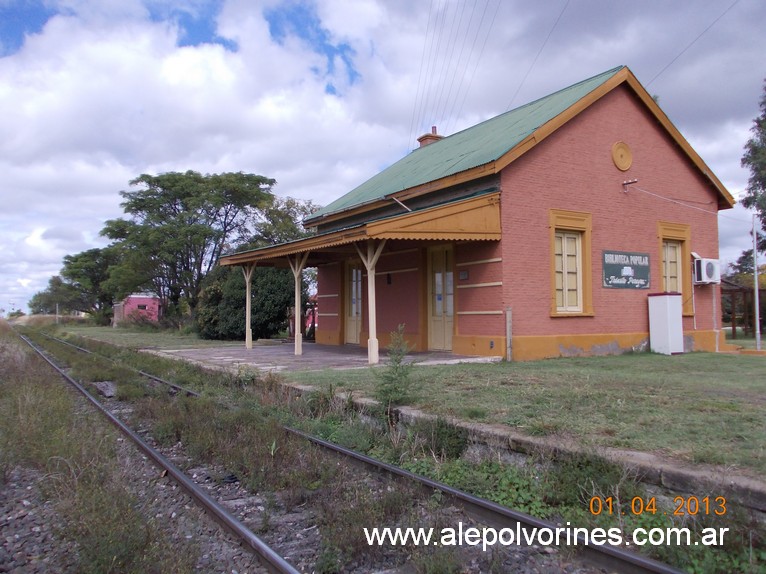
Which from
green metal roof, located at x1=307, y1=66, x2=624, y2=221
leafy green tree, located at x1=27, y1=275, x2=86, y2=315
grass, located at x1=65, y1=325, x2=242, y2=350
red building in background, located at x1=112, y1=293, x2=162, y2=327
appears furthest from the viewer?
leafy green tree, located at x1=27, y1=275, x2=86, y2=315

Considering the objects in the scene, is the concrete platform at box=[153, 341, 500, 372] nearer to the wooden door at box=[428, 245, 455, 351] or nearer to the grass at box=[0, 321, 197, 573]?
the wooden door at box=[428, 245, 455, 351]

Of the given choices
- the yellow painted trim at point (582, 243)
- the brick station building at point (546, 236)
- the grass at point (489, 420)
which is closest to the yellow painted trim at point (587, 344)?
the brick station building at point (546, 236)

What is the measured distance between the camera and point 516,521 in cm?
416

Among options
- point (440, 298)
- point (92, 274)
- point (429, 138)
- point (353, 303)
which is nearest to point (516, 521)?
point (440, 298)

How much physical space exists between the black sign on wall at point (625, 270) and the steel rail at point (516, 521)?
1074 centimetres

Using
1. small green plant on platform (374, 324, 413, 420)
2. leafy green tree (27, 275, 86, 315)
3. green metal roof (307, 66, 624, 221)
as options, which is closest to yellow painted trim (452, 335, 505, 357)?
green metal roof (307, 66, 624, 221)

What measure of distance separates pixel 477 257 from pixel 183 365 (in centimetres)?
731

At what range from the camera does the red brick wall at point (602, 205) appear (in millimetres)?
13305

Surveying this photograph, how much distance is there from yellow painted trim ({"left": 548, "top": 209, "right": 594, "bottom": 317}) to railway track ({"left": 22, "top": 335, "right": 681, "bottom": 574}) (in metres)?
8.96

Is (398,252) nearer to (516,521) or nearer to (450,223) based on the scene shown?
(450,223)

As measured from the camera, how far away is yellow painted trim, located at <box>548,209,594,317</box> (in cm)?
1379

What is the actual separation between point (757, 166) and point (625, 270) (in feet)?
43.1

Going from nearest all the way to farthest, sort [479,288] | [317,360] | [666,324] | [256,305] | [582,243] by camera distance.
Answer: [479,288], [317,360], [582,243], [666,324], [256,305]
